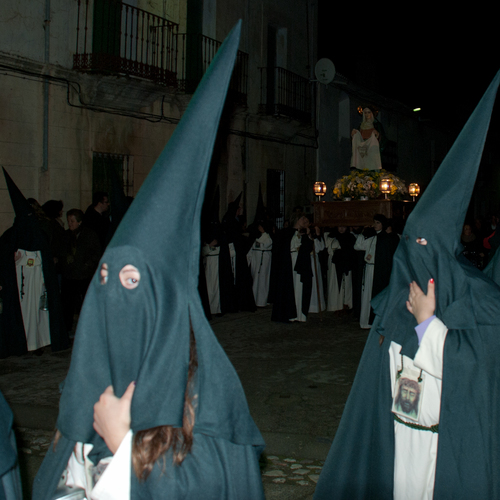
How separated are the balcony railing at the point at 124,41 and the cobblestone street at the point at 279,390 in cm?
536

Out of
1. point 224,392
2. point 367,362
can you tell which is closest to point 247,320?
point 367,362

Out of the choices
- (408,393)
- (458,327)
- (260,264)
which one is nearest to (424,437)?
(408,393)

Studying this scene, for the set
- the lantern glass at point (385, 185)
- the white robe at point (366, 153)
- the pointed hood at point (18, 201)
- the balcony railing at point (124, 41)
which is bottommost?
the pointed hood at point (18, 201)

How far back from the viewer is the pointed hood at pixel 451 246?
112 inches

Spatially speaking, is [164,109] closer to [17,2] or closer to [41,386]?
[17,2]

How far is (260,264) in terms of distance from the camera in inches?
484

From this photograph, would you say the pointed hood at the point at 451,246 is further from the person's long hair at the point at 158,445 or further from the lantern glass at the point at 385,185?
the lantern glass at the point at 385,185

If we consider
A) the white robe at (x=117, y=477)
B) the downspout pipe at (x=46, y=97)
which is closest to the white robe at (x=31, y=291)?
the downspout pipe at (x=46, y=97)

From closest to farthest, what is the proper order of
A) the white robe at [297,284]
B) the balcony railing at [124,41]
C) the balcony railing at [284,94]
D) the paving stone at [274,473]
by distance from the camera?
the paving stone at [274,473]
the white robe at [297,284]
the balcony railing at [124,41]
the balcony railing at [284,94]

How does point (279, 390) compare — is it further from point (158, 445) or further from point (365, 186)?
point (365, 186)

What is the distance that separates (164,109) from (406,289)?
11760 mm

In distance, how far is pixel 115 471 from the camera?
1768mm

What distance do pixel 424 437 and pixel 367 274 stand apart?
7.35 m

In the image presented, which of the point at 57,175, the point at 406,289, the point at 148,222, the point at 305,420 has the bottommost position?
the point at 305,420
